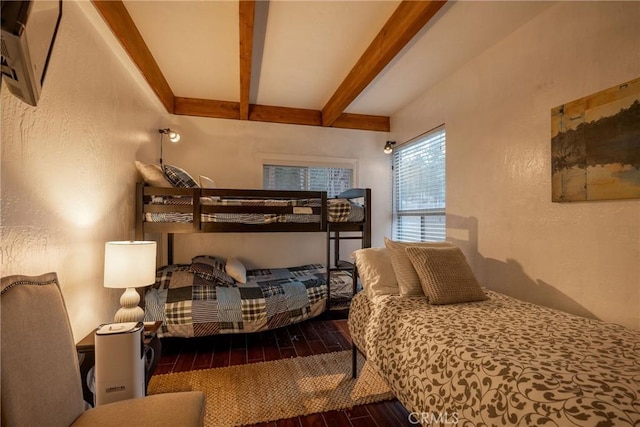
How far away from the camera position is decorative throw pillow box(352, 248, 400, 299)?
2.01 m

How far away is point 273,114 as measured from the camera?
3814 mm

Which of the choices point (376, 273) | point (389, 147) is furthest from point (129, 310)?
point (389, 147)

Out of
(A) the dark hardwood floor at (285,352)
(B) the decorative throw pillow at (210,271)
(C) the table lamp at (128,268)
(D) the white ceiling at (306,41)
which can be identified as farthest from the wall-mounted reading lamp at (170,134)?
(A) the dark hardwood floor at (285,352)

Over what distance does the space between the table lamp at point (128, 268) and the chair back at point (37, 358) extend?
66cm

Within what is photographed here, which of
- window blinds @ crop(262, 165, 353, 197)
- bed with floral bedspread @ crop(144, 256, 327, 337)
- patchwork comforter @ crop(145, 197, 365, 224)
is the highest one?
window blinds @ crop(262, 165, 353, 197)

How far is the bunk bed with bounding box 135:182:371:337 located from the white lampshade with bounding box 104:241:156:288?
31.9 inches

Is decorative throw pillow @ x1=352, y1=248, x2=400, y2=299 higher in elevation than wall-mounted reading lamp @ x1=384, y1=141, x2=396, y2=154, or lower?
lower

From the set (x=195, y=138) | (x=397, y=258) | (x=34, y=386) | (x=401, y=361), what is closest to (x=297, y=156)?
(x=195, y=138)

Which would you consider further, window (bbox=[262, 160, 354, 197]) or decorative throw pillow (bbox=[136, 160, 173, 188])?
window (bbox=[262, 160, 354, 197])

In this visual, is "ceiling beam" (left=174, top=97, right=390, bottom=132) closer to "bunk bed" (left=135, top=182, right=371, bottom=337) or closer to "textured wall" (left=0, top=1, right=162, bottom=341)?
"textured wall" (left=0, top=1, right=162, bottom=341)

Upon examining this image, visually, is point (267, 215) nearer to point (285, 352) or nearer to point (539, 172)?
point (285, 352)

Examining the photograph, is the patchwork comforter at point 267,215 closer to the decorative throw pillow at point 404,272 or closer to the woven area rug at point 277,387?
the decorative throw pillow at point 404,272

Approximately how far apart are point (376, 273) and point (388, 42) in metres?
1.65

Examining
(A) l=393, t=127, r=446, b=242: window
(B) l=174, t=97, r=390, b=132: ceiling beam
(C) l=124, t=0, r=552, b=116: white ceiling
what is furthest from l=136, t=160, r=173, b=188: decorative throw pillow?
(A) l=393, t=127, r=446, b=242: window
